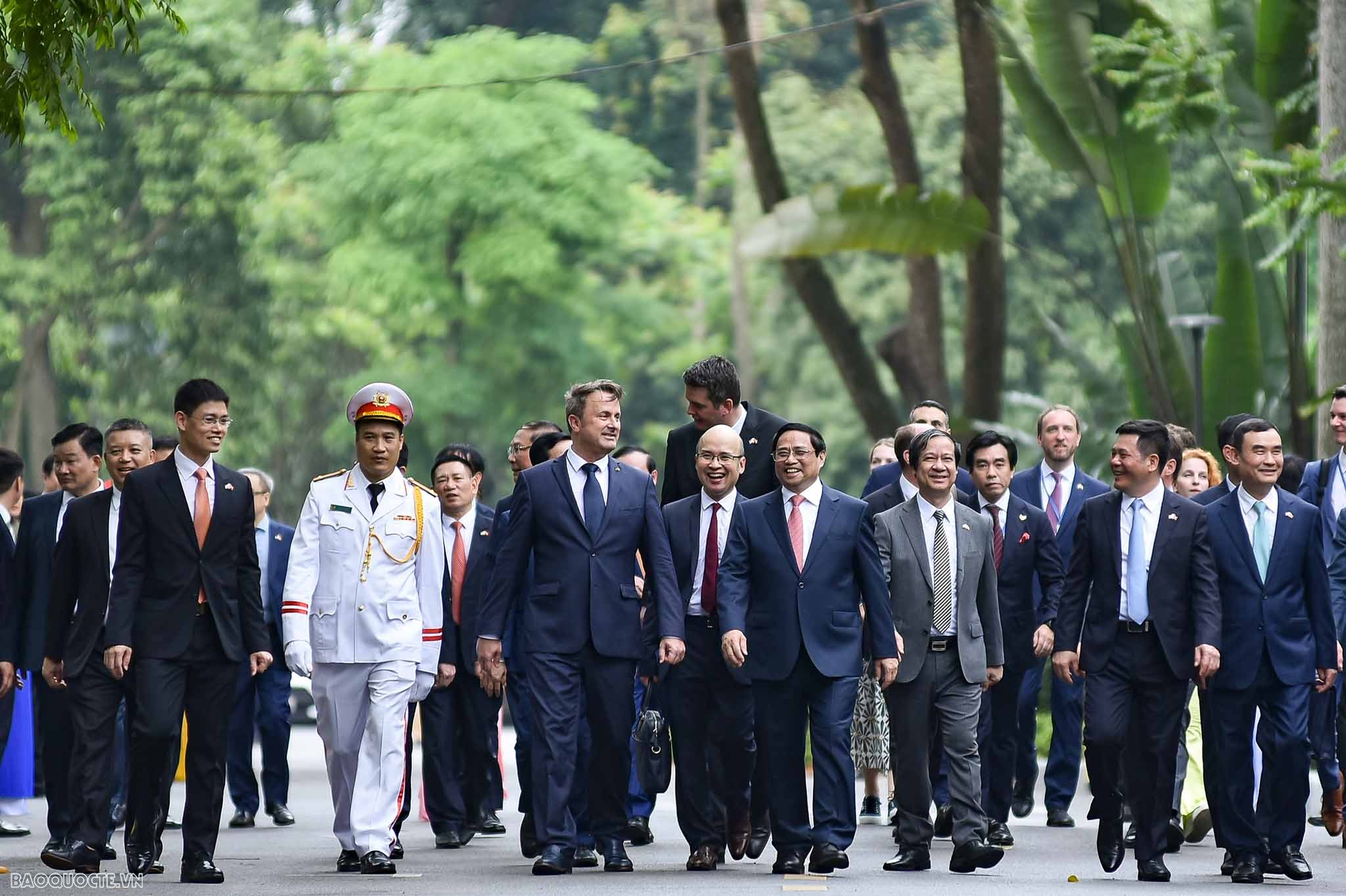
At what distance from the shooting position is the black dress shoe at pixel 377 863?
1070 centimetres

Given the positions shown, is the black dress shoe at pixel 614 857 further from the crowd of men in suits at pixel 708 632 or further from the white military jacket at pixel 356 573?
the white military jacket at pixel 356 573

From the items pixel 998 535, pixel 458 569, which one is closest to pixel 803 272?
pixel 998 535

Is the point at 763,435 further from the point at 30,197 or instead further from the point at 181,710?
the point at 30,197

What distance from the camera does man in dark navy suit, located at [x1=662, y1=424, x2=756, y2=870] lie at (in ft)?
36.4

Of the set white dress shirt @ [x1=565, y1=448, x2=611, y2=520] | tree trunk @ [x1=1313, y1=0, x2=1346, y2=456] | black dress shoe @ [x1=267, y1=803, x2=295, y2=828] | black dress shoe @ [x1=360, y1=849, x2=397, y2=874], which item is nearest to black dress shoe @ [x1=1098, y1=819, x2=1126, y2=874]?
white dress shirt @ [x1=565, y1=448, x2=611, y2=520]

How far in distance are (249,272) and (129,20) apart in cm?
3210

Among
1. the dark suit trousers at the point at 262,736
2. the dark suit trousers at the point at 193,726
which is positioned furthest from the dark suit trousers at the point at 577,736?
the dark suit trousers at the point at 262,736

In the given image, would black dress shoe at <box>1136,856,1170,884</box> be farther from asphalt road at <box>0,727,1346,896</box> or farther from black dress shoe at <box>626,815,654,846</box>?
black dress shoe at <box>626,815,654,846</box>

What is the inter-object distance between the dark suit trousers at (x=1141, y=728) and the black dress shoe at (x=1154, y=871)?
1.1 inches

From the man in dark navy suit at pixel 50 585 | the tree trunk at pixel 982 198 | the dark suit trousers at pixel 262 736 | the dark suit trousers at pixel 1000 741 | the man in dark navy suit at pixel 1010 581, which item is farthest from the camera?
the tree trunk at pixel 982 198

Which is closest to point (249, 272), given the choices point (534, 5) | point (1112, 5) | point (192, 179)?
point (192, 179)

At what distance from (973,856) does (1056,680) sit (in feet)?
12.8

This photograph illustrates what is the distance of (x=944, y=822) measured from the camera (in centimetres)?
1264

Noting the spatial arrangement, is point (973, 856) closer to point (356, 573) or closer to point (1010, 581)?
point (1010, 581)
